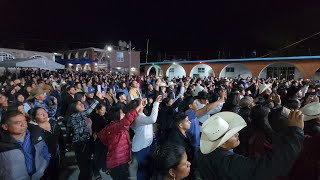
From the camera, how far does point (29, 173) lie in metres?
3.26

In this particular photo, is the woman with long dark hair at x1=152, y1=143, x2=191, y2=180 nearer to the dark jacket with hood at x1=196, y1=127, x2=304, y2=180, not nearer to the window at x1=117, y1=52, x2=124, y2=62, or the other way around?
the dark jacket with hood at x1=196, y1=127, x2=304, y2=180

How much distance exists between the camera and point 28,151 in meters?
3.30

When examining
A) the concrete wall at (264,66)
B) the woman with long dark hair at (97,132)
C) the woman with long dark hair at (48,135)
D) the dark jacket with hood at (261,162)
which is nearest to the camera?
the dark jacket with hood at (261,162)

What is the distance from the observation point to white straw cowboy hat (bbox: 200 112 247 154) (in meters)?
2.17

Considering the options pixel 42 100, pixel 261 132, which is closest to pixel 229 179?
pixel 261 132

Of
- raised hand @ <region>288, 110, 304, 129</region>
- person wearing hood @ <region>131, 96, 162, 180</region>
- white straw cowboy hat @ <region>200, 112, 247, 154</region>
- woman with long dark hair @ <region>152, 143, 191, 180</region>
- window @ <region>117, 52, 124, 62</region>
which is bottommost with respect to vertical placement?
person wearing hood @ <region>131, 96, 162, 180</region>

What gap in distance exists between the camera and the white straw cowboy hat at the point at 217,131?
217cm

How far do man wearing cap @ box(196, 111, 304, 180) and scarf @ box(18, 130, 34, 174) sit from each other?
7.66 ft

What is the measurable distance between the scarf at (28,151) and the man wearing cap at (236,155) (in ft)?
7.66

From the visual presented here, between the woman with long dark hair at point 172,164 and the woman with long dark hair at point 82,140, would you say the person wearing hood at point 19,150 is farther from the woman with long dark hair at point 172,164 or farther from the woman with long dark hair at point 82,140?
the woman with long dark hair at point 172,164

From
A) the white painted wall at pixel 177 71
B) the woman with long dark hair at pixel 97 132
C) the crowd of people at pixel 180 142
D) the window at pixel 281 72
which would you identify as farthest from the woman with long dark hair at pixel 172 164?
the white painted wall at pixel 177 71

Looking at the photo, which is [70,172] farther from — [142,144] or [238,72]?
[238,72]

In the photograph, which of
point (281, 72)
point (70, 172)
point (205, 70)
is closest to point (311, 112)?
point (70, 172)

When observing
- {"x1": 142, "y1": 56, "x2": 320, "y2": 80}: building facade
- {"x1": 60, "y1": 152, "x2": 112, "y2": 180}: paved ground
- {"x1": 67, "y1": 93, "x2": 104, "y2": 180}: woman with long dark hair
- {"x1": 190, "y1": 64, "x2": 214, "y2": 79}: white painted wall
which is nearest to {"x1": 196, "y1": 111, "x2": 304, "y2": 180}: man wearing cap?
{"x1": 67, "y1": 93, "x2": 104, "y2": 180}: woman with long dark hair
